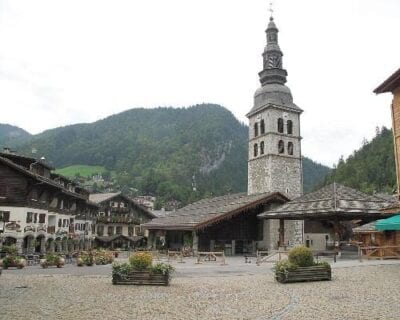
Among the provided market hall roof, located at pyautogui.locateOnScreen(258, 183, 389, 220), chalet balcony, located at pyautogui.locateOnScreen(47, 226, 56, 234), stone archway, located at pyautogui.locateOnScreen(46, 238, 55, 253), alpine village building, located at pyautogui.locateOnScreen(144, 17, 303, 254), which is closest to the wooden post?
market hall roof, located at pyautogui.locateOnScreen(258, 183, 389, 220)

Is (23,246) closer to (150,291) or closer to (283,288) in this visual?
(150,291)

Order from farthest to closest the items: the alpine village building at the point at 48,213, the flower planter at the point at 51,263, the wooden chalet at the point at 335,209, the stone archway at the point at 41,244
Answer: the stone archway at the point at 41,244 < the alpine village building at the point at 48,213 < the wooden chalet at the point at 335,209 < the flower planter at the point at 51,263

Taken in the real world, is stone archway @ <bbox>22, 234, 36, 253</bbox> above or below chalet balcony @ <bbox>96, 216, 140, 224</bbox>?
below

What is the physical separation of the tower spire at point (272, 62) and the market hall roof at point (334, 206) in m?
18.1

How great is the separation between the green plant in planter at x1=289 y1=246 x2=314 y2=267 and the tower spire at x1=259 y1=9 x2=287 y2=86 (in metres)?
32.3

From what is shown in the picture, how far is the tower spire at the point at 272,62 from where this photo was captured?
44.5 metres

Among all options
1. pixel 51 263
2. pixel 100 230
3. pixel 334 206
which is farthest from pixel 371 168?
pixel 51 263

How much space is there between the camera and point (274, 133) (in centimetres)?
4341

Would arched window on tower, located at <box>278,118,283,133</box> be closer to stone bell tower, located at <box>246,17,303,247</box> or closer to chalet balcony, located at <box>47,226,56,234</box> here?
stone bell tower, located at <box>246,17,303,247</box>

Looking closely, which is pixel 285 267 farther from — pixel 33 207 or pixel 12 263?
pixel 33 207

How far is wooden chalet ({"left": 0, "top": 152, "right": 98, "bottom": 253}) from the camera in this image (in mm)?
31781

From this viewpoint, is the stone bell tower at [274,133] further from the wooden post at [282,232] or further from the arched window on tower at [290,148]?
the wooden post at [282,232]

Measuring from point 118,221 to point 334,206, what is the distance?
42233mm

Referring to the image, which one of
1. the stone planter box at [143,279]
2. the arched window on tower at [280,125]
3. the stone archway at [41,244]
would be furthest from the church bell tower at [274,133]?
the stone planter box at [143,279]
